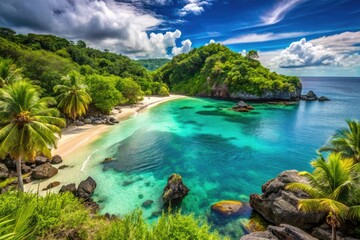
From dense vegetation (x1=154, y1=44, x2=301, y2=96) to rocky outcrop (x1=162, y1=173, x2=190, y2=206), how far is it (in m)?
73.5

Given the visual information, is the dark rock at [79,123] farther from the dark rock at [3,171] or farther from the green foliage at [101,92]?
the dark rock at [3,171]

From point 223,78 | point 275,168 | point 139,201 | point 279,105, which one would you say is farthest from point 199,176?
point 223,78

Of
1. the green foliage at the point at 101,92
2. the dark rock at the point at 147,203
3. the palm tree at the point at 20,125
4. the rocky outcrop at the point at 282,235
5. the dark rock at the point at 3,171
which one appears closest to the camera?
the rocky outcrop at the point at 282,235

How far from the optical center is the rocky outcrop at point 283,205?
14430 millimetres

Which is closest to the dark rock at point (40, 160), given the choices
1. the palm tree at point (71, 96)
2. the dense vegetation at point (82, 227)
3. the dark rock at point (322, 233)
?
the palm tree at point (71, 96)

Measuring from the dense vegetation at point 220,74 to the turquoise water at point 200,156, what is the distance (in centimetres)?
3462

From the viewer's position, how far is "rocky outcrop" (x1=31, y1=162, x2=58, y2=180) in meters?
21.5

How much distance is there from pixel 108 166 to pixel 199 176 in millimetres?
11788

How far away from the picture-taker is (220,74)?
9888 centimetres

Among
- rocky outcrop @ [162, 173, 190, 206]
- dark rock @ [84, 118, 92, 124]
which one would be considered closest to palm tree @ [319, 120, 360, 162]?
rocky outcrop @ [162, 173, 190, 206]

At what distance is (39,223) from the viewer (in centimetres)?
864

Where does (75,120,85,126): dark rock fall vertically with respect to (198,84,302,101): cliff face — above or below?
below

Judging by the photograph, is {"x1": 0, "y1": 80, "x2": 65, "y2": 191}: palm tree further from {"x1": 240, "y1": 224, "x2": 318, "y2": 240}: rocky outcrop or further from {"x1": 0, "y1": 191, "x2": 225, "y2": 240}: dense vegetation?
{"x1": 240, "y1": 224, "x2": 318, "y2": 240}: rocky outcrop

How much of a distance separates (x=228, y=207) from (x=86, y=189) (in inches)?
537
